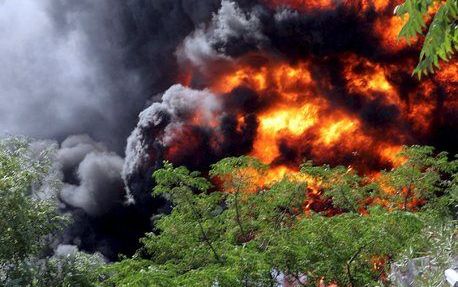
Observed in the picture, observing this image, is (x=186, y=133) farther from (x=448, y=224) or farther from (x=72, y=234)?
(x=448, y=224)

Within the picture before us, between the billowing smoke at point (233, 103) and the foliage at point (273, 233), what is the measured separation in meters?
17.0

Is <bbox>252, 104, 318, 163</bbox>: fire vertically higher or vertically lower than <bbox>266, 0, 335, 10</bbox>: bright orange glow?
lower

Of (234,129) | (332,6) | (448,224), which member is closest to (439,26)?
(448,224)

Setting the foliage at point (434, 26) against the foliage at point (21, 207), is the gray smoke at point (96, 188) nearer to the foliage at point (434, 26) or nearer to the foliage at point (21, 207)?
the foliage at point (21, 207)

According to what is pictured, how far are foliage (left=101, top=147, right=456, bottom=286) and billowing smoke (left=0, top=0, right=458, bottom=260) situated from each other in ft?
55.6

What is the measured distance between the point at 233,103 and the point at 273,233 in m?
24.1

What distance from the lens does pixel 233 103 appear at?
121 feet

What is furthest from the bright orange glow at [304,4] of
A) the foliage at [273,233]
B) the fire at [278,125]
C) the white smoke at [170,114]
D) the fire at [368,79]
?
the foliage at [273,233]

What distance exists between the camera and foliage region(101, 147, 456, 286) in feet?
33.7

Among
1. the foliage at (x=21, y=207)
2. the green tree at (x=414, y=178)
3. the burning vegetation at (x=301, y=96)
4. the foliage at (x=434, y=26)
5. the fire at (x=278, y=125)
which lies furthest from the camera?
the fire at (x=278, y=125)

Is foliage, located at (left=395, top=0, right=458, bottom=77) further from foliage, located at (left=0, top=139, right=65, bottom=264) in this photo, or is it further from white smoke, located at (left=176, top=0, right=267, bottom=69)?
white smoke, located at (left=176, top=0, right=267, bottom=69)

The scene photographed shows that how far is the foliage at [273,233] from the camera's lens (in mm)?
10258

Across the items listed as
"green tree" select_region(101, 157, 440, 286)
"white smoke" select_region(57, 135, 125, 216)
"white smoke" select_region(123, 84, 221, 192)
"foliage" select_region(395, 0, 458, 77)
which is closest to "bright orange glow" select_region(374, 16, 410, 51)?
"white smoke" select_region(123, 84, 221, 192)

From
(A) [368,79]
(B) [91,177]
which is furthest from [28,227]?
(A) [368,79]
